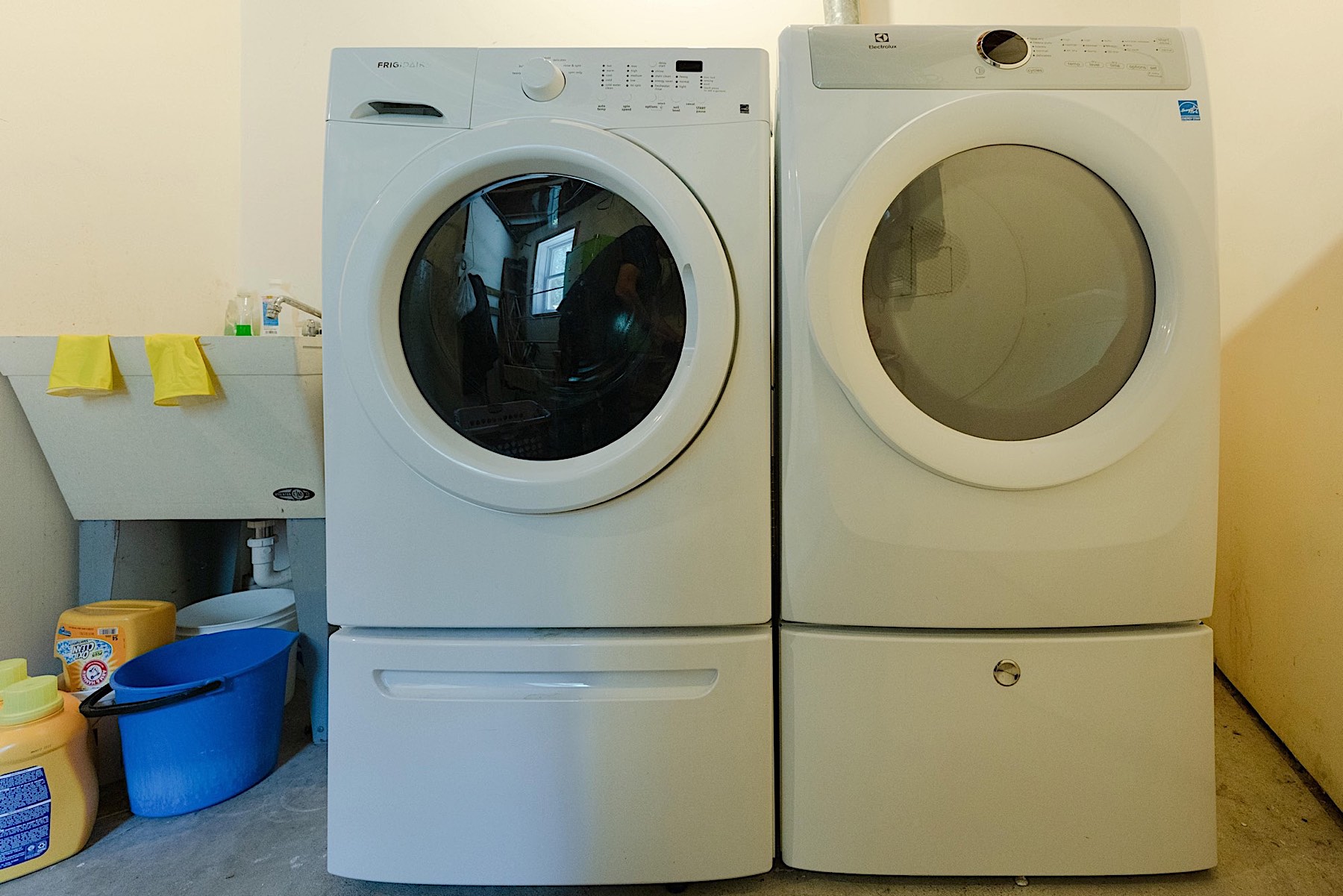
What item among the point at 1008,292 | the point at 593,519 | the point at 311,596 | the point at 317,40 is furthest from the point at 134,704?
the point at 317,40

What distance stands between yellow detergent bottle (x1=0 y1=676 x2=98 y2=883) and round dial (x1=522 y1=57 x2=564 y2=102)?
1070mm

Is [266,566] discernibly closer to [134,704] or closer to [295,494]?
[295,494]

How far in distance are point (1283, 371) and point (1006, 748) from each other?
91cm

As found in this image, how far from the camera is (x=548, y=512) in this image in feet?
2.78

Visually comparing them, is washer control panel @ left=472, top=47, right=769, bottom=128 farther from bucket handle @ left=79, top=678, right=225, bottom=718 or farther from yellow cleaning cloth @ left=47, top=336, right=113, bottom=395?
bucket handle @ left=79, top=678, right=225, bottom=718

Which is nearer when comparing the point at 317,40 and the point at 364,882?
the point at 364,882

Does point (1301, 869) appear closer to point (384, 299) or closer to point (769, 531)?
point (769, 531)

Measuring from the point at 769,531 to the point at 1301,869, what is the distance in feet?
2.84

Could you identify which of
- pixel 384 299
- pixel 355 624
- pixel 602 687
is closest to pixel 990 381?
pixel 602 687

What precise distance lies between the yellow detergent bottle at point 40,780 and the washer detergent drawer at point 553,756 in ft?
1.43

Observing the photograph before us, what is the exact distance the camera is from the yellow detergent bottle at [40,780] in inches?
36.6

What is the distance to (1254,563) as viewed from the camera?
130 cm

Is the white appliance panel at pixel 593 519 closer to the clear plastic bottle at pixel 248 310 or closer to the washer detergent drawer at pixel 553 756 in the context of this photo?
the washer detergent drawer at pixel 553 756

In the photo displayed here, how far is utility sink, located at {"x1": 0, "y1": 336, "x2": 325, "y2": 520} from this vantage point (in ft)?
3.86
